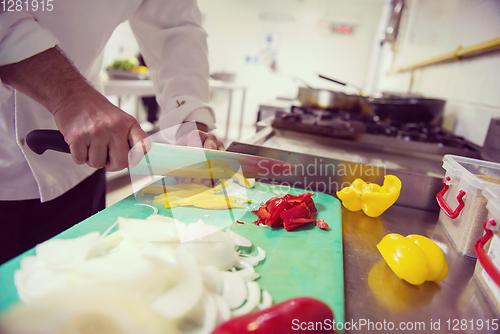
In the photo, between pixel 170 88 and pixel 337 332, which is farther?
pixel 170 88

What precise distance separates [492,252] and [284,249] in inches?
13.2

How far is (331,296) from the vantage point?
1.58 ft

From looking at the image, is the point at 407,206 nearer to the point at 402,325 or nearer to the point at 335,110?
the point at 402,325

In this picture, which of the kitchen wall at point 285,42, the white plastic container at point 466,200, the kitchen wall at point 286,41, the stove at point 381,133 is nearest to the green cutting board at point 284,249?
the white plastic container at point 466,200

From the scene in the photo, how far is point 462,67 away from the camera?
5.18 feet

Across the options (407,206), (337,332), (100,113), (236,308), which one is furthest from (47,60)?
(407,206)

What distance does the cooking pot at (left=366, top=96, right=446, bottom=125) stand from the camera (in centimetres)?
157

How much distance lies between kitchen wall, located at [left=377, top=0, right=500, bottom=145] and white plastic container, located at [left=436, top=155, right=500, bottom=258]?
2.01ft

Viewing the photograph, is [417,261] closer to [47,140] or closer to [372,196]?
[372,196]

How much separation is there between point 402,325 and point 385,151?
88 centimetres

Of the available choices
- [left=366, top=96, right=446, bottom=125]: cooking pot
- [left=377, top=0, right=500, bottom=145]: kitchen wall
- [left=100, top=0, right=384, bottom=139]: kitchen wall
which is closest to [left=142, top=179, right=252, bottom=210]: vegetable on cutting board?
[left=377, top=0, right=500, bottom=145]: kitchen wall

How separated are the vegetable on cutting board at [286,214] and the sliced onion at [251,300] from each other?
207 mm

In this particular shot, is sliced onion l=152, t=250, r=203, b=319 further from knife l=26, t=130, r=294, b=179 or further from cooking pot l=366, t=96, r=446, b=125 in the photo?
cooking pot l=366, t=96, r=446, b=125

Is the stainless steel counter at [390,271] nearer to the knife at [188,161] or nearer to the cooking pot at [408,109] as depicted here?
the knife at [188,161]
